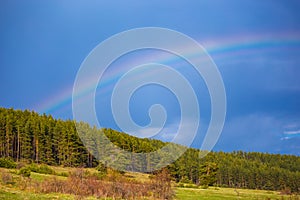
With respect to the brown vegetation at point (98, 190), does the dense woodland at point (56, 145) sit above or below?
above

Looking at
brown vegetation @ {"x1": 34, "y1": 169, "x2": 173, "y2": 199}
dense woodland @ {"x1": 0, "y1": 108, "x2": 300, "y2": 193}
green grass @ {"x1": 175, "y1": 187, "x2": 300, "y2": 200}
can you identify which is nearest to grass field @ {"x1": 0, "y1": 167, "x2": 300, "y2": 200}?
green grass @ {"x1": 175, "y1": 187, "x2": 300, "y2": 200}

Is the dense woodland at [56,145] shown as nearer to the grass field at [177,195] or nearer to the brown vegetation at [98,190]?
the grass field at [177,195]

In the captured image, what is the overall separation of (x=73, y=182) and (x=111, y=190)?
9.99 feet

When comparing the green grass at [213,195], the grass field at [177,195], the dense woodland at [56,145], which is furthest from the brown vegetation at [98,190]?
the dense woodland at [56,145]

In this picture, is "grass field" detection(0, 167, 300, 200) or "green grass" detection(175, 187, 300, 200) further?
"green grass" detection(175, 187, 300, 200)

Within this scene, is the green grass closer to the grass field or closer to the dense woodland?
the grass field

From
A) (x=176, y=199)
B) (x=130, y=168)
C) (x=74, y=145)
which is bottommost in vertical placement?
(x=176, y=199)

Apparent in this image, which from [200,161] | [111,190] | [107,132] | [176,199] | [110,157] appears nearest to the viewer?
[111,190]

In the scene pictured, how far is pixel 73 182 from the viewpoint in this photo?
2638cm

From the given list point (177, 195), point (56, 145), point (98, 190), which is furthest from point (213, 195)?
point (56, 145)

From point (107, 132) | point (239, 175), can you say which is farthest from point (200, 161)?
point (107, 132)

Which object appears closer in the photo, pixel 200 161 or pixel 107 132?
pixel 107 132

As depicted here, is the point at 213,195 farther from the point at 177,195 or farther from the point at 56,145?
the point at 56,145

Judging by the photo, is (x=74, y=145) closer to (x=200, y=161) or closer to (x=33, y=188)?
(x=200, y=161)
